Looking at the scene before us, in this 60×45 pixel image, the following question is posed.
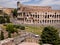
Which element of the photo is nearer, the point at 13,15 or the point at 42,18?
the point at 42,18

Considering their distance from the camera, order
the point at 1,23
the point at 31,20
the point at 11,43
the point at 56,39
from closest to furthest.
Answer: the point at 11,43
the point at 56,39
the point at 1,23
the point at 31,20

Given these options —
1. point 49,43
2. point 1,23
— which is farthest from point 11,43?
point 1,23

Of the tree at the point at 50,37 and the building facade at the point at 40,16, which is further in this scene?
the building facade at the point at 40,16

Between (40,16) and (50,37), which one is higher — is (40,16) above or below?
below

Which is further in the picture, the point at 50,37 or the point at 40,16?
the point at 40,16

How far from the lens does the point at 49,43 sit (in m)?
38.9

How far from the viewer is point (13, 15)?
9569 centimetres

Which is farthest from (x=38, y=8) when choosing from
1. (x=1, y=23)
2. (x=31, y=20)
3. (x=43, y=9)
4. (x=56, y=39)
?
(x=56, y=39)

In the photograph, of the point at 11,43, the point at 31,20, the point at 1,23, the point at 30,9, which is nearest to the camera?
the point at 11,43

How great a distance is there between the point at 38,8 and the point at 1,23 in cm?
2808

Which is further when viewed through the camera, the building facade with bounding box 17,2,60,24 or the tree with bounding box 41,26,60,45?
the building facade with bounding box 17,2,60,24

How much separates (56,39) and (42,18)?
50936 mm

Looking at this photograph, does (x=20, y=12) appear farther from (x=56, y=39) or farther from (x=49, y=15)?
(x=56, y=39)

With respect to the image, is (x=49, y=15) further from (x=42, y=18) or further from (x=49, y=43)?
(x=49, y=43)
